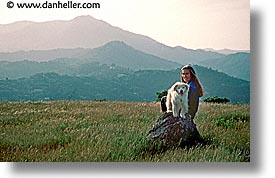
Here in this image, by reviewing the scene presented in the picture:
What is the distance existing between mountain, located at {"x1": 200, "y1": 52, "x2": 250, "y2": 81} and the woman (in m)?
0.07

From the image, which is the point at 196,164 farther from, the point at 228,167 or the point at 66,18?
the point at 66,18

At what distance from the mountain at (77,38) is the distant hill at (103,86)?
77mm

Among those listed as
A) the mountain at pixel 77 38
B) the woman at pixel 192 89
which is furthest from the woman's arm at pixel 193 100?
the mountain at pixel 77 38

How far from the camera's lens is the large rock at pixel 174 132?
9.54 ft

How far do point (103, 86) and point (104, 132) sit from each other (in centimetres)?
20

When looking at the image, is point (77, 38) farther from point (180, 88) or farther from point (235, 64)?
point (235, 64)

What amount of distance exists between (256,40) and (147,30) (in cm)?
46

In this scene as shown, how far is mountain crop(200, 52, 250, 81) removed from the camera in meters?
2.88

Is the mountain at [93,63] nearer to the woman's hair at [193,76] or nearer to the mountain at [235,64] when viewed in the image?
the woman's hair at [193,76]

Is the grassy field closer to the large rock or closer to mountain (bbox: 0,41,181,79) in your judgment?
the large rock

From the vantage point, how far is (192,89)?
9.57 ft

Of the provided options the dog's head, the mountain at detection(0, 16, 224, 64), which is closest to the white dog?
the dog's head

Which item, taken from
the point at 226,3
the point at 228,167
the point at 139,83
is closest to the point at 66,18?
the point at 139,83

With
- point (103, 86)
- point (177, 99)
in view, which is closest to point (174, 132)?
point (177, 99)
